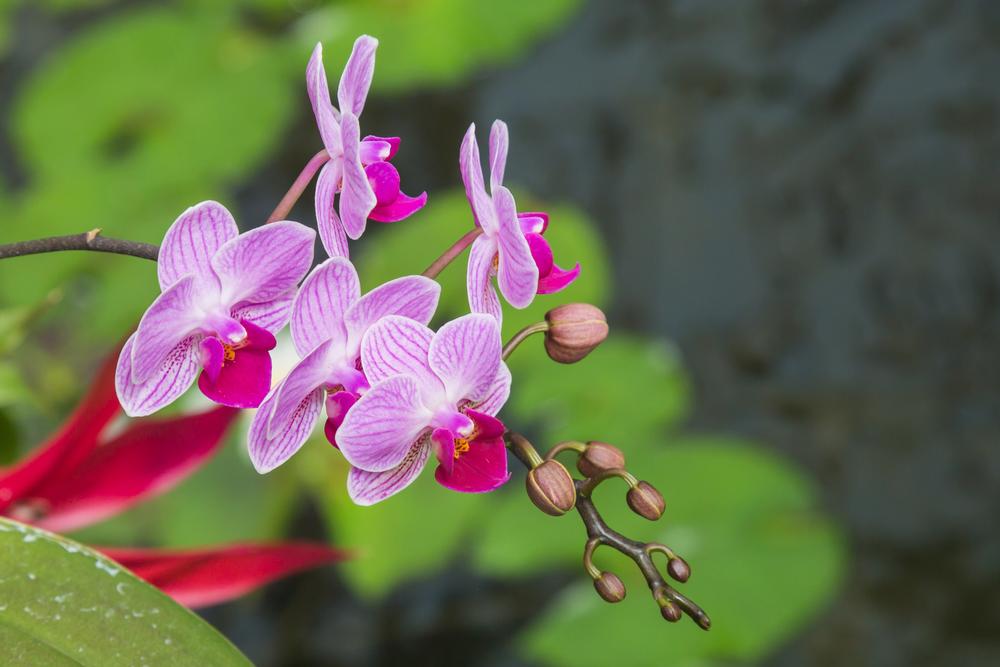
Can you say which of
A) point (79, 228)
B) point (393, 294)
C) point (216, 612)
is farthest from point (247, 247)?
point (216, 612)

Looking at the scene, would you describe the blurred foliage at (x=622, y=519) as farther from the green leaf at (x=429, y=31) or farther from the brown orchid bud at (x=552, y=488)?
the brown orchid bud at (x=552, y=488)

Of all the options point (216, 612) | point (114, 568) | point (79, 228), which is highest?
point (114, 568)

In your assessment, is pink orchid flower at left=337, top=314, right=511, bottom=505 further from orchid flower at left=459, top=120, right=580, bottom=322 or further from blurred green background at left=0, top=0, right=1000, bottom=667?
blurred green background at left=0, top=0, right=1000, bottom=667

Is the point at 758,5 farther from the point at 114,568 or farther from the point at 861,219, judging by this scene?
the point at 114,568

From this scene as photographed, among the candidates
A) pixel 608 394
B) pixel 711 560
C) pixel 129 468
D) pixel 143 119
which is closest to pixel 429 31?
pixel 143 119

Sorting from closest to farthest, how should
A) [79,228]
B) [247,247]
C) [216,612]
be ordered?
1. [247,247]
2. [79,228]
3. [216,612]

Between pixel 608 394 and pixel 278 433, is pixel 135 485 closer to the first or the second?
pixel 278 433

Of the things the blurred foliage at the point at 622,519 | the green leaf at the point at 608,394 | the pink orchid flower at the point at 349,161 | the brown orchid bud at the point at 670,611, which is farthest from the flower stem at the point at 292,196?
the green leaf at the point at 608,394
